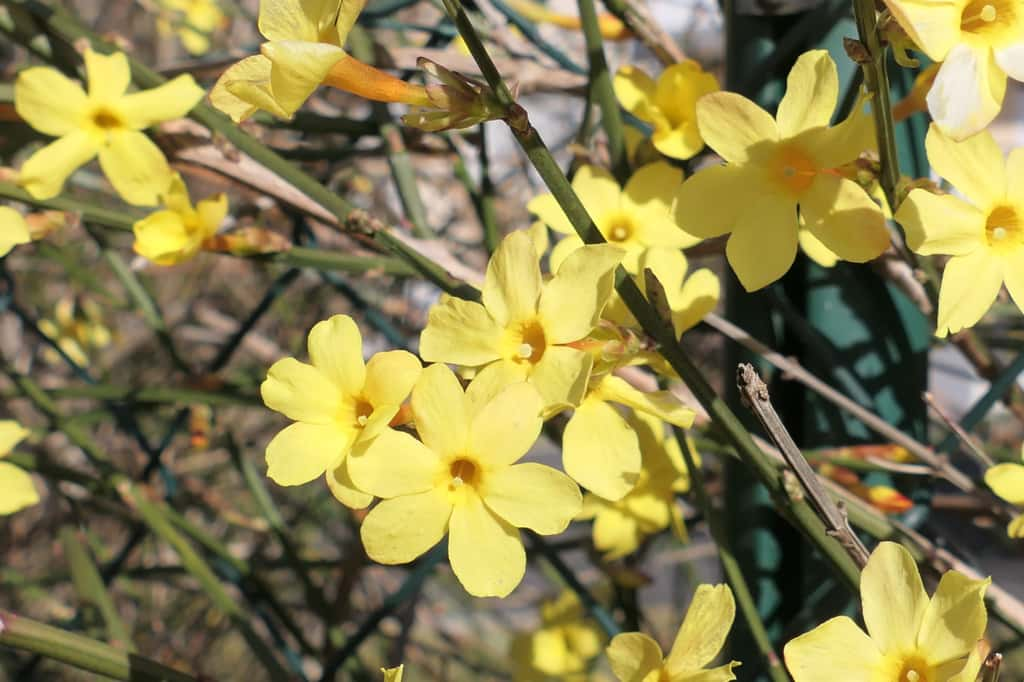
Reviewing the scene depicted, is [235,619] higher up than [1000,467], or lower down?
lower down

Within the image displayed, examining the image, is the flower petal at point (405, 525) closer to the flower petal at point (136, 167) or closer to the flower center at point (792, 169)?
the flower center at point (792, 169)

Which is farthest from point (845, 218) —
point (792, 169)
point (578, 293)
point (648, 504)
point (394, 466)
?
point (648, 504)

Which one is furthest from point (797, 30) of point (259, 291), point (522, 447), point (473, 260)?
point (259, 291)

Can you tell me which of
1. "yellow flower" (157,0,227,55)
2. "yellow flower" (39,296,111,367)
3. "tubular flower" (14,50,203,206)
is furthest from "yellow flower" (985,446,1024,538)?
"yellow flower" (157,0,227,55)

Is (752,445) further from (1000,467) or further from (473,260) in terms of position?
(473,260)

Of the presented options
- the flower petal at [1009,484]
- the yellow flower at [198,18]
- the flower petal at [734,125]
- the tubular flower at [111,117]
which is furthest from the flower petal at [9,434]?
the yellow flower at [198,18]

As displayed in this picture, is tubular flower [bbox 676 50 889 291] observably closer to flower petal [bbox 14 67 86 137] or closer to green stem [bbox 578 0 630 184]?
green stem [bbox 578 0 630 184]

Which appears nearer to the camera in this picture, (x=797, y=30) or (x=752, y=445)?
(x=752, y=445)
